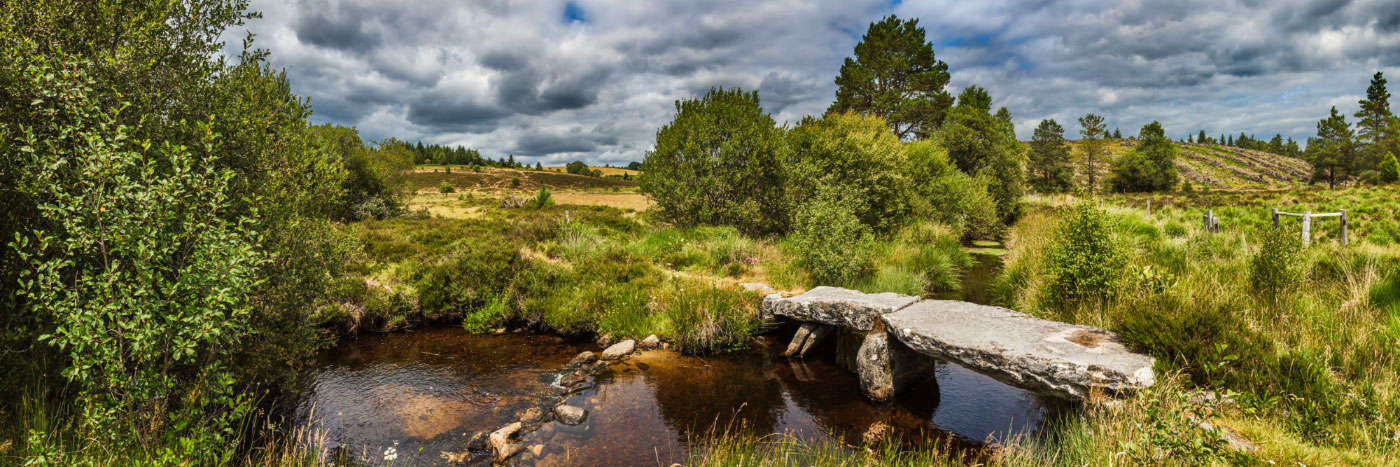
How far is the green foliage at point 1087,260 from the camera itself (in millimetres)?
6961

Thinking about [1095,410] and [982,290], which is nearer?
[1095,410]

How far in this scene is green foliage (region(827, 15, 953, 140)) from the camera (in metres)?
27.3

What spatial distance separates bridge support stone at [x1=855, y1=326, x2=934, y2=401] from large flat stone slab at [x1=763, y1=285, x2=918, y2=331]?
289 millimetres

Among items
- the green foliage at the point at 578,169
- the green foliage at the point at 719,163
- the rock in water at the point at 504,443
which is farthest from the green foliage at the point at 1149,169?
the green foliage at the point at 578,169

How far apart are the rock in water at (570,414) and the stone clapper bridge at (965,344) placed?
142 inches

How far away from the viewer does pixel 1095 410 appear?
4543mm

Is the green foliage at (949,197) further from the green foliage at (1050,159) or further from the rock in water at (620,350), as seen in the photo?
the green foliage at (1050,159)

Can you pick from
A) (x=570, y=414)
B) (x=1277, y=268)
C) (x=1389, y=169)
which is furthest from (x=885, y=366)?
(x=1389, y=169)

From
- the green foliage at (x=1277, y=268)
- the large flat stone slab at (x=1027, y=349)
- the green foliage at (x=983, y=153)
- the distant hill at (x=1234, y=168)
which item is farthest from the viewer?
the distant hill at (x=1234, y=168)

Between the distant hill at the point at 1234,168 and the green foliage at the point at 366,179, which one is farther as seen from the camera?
the distant hill at the point at 1234,168

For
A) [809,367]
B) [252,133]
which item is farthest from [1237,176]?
[252,133]

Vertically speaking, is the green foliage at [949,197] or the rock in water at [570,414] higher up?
the green foliage at [949,197]

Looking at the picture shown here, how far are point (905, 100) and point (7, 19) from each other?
29778 millimetres

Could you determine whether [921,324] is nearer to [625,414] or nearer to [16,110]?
[625,414]
